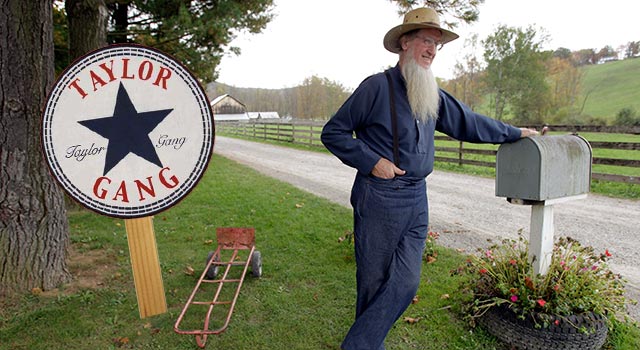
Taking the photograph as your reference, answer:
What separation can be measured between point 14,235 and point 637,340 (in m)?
4.58

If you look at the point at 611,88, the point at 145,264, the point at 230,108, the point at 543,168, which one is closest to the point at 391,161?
the point at 543,168

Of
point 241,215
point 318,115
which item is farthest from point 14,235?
point 318,115

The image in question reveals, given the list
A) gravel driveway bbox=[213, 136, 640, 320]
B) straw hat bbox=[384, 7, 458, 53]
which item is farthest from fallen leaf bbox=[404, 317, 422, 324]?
straw hat bbox=[384, 7, 458, 53]

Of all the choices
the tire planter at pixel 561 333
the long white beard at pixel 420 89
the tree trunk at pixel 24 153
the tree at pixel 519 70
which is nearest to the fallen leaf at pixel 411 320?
the tire planter at pixel 561 333

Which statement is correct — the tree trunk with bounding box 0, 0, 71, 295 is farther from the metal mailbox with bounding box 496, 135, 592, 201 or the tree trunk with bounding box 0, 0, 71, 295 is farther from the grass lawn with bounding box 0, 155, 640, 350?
the metal mailbox with bounding box 496, 135, 592, 201

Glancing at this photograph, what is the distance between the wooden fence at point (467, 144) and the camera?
8680 mm

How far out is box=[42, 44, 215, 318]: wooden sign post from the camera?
2.25m

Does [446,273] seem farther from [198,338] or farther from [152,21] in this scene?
[152,21]

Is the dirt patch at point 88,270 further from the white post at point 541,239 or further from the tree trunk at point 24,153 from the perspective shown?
the white post at point 541,239

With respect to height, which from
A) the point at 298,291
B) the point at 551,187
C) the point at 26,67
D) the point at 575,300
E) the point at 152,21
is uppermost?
the point at 152,21

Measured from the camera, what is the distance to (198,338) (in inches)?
106

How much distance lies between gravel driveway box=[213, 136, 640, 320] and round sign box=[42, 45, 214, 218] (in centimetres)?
356

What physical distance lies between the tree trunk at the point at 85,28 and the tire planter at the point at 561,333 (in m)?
5.87

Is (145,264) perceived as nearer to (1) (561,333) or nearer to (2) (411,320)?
(2) (411,320)
